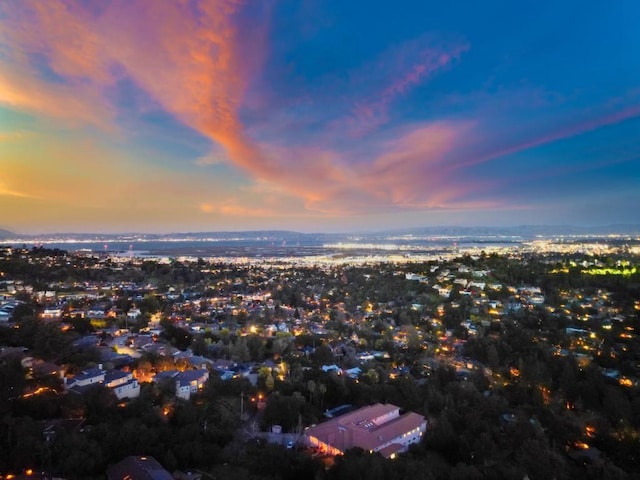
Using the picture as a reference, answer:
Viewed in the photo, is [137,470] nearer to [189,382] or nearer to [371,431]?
[189,382]

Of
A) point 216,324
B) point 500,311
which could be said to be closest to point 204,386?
point 216,324

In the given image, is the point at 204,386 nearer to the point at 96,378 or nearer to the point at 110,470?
the point at 96,378

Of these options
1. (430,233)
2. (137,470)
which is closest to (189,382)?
(137,470)

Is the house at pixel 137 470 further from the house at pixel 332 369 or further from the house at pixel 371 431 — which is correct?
the house at pixel 332 369

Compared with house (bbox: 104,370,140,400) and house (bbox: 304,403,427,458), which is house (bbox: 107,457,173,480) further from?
house (bbox: 104,370,140,400)

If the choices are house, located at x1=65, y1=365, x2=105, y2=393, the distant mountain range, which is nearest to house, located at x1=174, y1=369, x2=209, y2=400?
house, located at x1=65, y1=365, x2=105, y2=393

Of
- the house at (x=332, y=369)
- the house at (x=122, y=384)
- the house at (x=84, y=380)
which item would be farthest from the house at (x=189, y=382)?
the house at (x=332, y=369)
